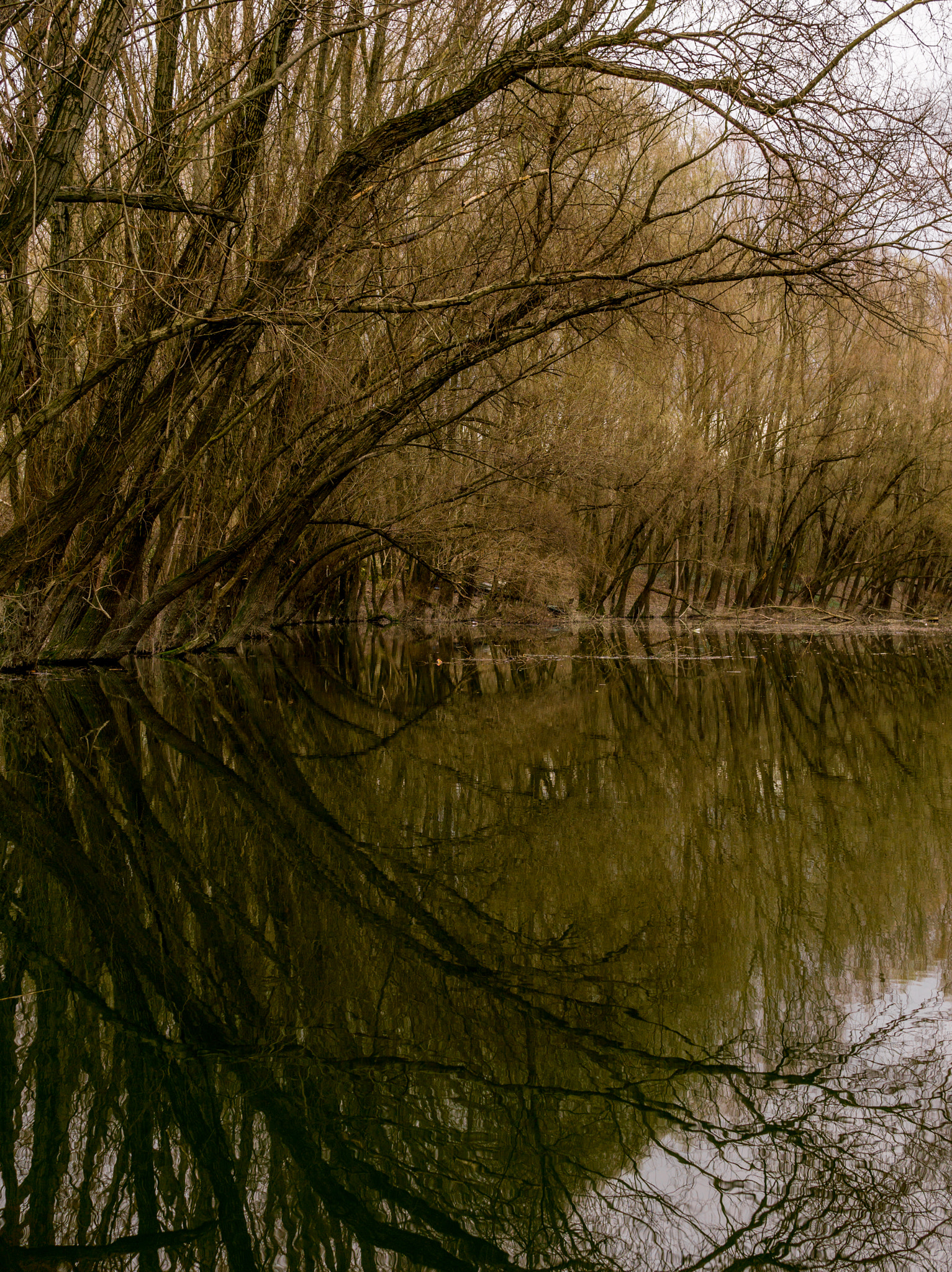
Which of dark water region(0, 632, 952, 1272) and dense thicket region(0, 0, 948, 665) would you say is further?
dense thicket region(0, 0, 948, 665)

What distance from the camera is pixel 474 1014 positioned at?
2.70 metres

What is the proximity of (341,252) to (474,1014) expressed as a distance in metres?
7.04

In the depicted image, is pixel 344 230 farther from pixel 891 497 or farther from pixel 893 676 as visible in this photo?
pixel 891 497

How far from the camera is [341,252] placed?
8.57 m

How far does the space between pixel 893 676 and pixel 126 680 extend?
7.52 meters

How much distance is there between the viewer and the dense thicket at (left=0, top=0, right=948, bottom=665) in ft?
22.6

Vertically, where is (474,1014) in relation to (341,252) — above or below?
below

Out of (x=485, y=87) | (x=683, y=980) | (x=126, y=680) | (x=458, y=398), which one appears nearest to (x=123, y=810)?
(x=683, y=980)

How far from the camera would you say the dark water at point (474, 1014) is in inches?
76.4

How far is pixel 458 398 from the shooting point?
578 inches

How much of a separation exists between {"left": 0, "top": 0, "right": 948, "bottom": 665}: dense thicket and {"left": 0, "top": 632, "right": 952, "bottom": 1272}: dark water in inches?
129

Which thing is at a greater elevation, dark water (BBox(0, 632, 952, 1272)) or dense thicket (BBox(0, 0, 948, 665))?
dense thicket (BBox(0, 0, 948, 665))

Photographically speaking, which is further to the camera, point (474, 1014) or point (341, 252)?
point (341, 252)

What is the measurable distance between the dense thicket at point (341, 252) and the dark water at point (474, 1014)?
3.28 m
